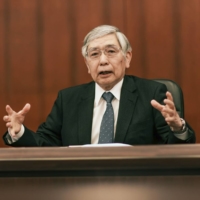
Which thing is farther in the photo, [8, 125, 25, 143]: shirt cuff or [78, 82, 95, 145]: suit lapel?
[78, 82, 95, 145]: suit lapel

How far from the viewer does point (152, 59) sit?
121 inches

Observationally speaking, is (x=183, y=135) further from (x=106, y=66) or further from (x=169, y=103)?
(x=106, y=66)

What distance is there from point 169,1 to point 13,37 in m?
1.14

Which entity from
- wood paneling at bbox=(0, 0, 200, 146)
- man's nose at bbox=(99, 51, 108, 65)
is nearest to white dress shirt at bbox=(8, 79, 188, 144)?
man's nose at bbox=(99, 51, 108, 65)

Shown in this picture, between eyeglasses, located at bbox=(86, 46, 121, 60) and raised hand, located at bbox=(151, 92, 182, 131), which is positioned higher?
eyeglasses, located at bbox=(86, 46, 121, 60)

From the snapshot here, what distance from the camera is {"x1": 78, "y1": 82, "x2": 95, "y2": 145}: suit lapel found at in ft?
7.38

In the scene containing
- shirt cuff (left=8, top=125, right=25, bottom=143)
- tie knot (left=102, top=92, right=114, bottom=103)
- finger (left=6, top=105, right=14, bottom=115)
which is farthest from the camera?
tie knot (left=102, top=92, right=114, bottom=103)

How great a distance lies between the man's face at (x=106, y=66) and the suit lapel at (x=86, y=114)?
8cm

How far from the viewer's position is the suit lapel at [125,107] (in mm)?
2215

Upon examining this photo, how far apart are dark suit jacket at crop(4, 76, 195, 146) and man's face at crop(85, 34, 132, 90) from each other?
72 mm

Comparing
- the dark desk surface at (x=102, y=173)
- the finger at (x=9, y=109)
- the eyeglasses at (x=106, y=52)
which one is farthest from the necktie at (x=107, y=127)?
the dark desk surface at (x=102, y=173)

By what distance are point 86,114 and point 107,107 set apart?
0.12m

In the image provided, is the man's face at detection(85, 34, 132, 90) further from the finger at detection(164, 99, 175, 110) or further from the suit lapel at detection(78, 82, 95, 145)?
the finger at detection(164, 99, 175, 110)

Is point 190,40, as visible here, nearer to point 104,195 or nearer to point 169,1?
point 169,1
